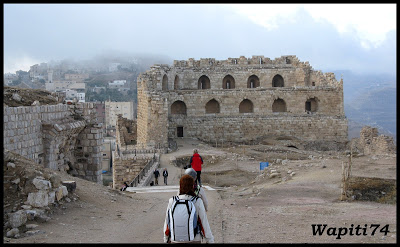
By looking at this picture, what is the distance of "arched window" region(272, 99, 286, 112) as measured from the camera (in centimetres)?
3400

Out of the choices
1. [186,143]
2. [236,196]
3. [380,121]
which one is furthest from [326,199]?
[380,121]

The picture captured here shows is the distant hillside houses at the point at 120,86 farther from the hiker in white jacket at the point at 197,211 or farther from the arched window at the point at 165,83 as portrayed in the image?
the hiker in white jacket at the point at 197,211

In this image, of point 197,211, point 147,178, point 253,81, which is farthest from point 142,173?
point 253,81

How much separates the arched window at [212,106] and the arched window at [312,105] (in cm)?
645

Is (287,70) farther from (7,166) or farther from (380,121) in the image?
(7,166)

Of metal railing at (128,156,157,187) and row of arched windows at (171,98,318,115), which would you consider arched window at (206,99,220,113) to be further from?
metal railing at (128,156,157,187)

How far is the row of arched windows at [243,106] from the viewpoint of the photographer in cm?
3316

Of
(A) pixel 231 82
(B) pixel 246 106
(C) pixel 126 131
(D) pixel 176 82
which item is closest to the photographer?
(B) pixel 246 106

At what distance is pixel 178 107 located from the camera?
33219 millimetres

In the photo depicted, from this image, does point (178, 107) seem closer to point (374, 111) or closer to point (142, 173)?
point (142, 173)

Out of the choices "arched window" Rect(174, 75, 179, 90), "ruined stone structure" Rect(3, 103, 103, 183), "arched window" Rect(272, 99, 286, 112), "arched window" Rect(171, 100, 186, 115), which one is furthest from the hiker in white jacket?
"arched window" Rect(174, 75, 179, 90)

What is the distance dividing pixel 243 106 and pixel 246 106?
23 centimetres

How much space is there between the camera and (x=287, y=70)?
1467 inches

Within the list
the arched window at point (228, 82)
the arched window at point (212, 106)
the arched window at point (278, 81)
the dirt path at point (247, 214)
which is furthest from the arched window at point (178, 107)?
the dirt path at point (247, 214)
